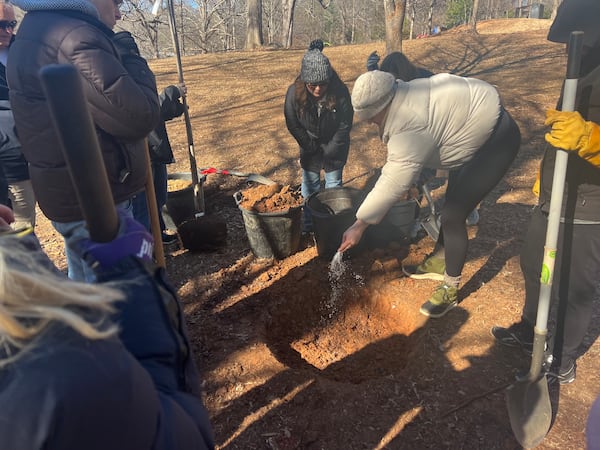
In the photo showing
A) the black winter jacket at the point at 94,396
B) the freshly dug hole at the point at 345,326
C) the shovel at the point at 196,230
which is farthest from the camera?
the shovel at the point at 196,230

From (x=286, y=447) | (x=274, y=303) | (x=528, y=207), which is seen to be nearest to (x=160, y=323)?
(x=286, y=447)

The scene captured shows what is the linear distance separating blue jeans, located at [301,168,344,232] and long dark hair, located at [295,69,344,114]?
765mm

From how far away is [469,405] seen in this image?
2662 millimetres

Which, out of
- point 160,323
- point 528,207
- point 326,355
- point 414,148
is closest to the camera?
point 160,323

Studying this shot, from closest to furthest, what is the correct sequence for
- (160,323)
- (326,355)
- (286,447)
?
1. (160,323)
2. (286,447)
3. (326,355)

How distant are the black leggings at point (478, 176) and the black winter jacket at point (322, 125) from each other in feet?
4.67

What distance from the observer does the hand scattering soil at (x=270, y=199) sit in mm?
4258

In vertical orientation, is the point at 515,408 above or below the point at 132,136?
below

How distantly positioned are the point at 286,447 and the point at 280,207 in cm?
228

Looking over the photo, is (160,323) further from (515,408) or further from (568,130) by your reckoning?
(515,408)

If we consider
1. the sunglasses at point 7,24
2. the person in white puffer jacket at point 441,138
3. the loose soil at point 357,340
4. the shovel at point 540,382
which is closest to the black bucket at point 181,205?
the loose soil at point 357,340

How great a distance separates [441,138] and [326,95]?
151 cm

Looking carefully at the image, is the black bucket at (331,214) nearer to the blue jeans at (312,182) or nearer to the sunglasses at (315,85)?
the blue jeans at (312,182)

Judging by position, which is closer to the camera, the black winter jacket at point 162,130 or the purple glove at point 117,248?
the purple glove at point 117,248
